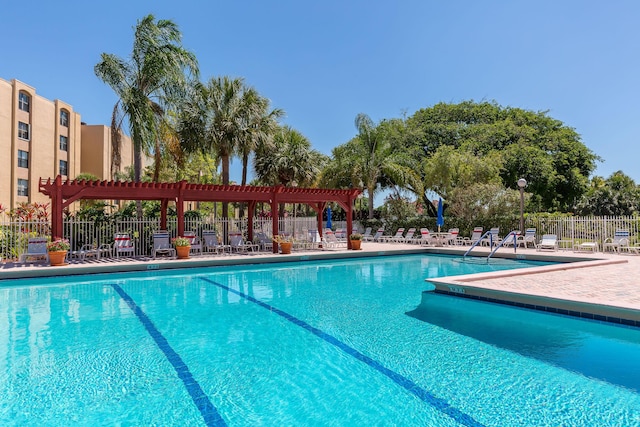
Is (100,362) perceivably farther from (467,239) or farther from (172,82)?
(467,239)

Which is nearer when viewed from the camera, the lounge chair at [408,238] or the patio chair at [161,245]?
the patio chair at [161,245]

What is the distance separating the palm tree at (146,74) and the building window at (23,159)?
1963 centimetres

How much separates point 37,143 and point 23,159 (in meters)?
1.69

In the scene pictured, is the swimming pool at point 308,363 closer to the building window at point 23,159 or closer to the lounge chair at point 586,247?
the lounge chair at point 586,247

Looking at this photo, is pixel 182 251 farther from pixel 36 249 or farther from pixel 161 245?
pixel 36 249

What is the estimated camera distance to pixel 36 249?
13.6 m

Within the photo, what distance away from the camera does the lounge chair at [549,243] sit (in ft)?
58.2

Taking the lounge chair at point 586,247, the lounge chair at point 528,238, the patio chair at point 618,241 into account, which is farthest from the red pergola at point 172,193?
the patio chair at point 618,241

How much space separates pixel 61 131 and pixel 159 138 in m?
23.1

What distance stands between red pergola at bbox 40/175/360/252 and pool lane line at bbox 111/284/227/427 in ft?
27.0

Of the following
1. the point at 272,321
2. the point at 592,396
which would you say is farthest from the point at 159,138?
the point at 592,396

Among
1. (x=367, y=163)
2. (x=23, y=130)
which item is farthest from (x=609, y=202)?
(x=23, y=130)

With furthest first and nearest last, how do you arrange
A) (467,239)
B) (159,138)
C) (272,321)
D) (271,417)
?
(467,239)
(159,138)
(272,321)
(271,417)

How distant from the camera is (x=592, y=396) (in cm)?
413
